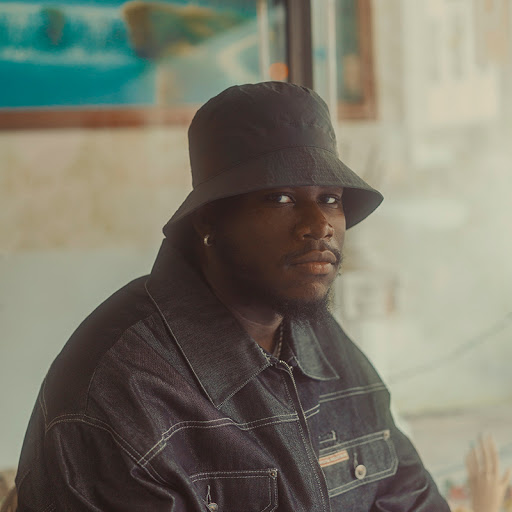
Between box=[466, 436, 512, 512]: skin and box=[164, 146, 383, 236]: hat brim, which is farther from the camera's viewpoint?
box=[466, 436, 512, 512]: skin

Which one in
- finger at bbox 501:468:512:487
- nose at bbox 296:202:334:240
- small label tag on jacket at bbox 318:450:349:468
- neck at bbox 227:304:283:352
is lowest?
finger at bbox 501:468:512:487

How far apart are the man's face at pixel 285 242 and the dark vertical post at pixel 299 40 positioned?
3.69 ft

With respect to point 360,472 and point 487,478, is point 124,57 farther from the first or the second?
point 487,478

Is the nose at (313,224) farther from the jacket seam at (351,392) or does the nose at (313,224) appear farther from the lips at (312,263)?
the jacket seam at (351,392)

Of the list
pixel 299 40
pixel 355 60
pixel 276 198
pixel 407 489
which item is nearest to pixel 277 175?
pixel 276 198

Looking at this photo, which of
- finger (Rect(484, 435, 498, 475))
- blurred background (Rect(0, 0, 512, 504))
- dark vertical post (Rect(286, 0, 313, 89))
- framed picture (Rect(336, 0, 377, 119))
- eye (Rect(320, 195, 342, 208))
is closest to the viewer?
eye (Rect(320, 195, 342, 208))

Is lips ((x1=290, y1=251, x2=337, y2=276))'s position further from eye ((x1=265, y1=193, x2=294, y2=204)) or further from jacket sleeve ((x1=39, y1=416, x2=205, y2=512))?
jacket sleeve ((x1=39, y1=416, x2=205, y2=512))

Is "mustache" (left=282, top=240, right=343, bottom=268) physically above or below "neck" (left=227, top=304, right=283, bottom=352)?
above

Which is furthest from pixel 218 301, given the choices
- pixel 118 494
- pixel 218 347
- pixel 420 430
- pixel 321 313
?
pixel 420 430

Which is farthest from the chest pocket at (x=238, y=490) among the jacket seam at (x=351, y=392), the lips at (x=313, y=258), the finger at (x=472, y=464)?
the finger at (x=472, y=464)

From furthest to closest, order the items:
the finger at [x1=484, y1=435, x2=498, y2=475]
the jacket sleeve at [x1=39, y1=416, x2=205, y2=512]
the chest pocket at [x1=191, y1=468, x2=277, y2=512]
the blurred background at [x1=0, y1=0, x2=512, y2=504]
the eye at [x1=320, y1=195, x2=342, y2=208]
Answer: the blurred background at [x1=0, y1=0, x2=512, y2=504] < the finger at [x1=484, y1=435, x2=498, y2=475] < the eye at [x1=320, y1=195, x2=342, y2=208] < the chest pocket at [x1=191, y1=468, x2=277, y2=512] < the jacket sleeve at [x1=39, y1=416, x2=205, y2=512]

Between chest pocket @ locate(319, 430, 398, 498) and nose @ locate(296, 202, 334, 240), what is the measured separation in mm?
463

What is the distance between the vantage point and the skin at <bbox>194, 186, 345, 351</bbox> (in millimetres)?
1336

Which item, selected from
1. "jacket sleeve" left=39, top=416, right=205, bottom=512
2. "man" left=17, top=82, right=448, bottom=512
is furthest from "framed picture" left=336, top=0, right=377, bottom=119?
"jacket sleeve" left=39, top=416, right=205, bottom=512
